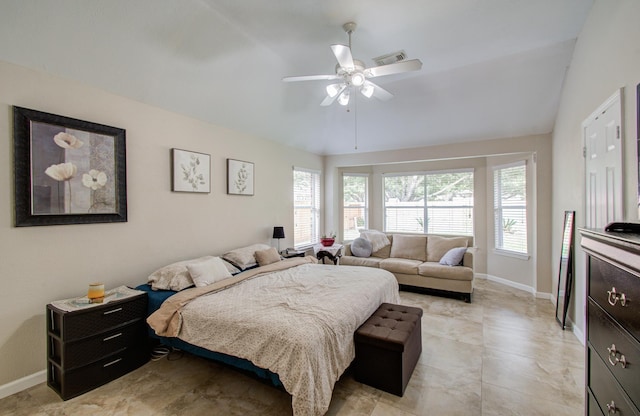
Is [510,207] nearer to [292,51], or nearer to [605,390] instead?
[292,51]

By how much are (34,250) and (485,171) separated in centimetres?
656

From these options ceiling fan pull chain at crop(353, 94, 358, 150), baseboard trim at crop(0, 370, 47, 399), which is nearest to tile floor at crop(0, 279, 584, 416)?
baseboard trim at crop(0, 370, 47, 399)

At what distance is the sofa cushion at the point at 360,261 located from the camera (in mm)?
5258

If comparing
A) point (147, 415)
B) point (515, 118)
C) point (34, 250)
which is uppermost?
point (515, 118)

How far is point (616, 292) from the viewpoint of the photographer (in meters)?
1.09

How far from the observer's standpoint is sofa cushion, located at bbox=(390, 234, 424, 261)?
5410mm

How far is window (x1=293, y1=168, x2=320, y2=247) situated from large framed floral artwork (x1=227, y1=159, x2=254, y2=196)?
3.98 ft

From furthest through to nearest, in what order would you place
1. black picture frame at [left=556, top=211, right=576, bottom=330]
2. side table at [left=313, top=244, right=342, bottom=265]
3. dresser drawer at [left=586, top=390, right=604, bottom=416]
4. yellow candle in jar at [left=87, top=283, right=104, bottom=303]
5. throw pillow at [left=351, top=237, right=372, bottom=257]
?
throw pillow at [left=351, top=237, right=372, bottom=257] → side table at [left=313, top=244, right=342, bottom=265] → black picture frame at [left=556, top=211, right=576, bottom=330] → yellow candle in jar at [left=87, top=283, right=104, bottom=303] → dresser drawer at [left=586, top=390, right=604, bottom=416]

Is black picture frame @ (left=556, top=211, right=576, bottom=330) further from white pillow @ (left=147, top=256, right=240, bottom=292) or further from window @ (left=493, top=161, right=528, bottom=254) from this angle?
white pillow @ (left=147, top=256, right=240, bottom=292)

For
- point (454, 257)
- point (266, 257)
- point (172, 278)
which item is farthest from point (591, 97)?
point (172, 278)

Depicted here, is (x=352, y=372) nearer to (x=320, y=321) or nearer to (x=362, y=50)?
(x=320, y=321)

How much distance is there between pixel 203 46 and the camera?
2.91 meters

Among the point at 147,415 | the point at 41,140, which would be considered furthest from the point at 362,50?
the point at 147,415

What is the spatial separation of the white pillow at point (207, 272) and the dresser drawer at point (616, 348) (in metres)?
2.93
